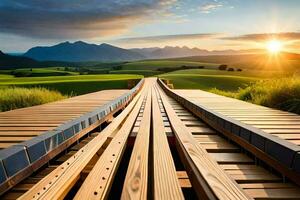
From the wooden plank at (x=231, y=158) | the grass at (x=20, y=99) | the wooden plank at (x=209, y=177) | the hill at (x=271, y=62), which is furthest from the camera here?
the hill at (x=271, y=62)

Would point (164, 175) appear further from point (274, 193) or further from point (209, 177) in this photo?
point (274, 193)

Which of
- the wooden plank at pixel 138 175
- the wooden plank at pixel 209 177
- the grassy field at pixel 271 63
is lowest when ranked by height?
the wooden plank at pixel 138 175

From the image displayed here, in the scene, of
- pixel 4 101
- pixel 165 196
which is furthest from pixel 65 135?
pixel 4 101

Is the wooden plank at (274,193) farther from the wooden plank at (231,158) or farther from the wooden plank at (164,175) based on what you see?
the wooden plank at (231,158)

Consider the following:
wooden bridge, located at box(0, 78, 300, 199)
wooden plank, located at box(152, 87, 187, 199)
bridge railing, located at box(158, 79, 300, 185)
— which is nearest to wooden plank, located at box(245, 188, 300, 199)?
wooden bridge, located at box(0, 78, 300, 199)

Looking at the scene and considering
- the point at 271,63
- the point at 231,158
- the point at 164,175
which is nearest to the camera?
the point at 164,175

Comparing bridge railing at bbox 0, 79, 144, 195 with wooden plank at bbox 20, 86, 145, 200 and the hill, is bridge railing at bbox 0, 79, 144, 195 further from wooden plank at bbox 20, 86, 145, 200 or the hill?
the hill

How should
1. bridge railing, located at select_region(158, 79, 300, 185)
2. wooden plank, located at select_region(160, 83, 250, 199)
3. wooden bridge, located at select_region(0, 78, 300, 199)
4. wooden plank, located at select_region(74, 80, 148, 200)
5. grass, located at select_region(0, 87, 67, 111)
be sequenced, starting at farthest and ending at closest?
grass, located at select_region(0, 87, 67, 111), bridge railing, located at select_region(158, 79, 300, 185), wooden bridge, located at select_region(0, 78, 300, 199), wooden plank, located at select_region(74, 80, 148, 200), wooden plank, located at select_region(160, 83, 250, 199)

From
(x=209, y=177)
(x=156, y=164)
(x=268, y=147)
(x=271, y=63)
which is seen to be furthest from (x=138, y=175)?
(x=271, y=63)

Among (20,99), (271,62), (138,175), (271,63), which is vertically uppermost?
(271,62)

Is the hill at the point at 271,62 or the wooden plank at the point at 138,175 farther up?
the hill at the point at 271,62

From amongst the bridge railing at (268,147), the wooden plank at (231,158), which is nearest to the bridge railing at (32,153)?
the wooden plank at (231,158)

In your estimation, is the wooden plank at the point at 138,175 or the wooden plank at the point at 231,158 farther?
the wooden plank at the point at 231,158
